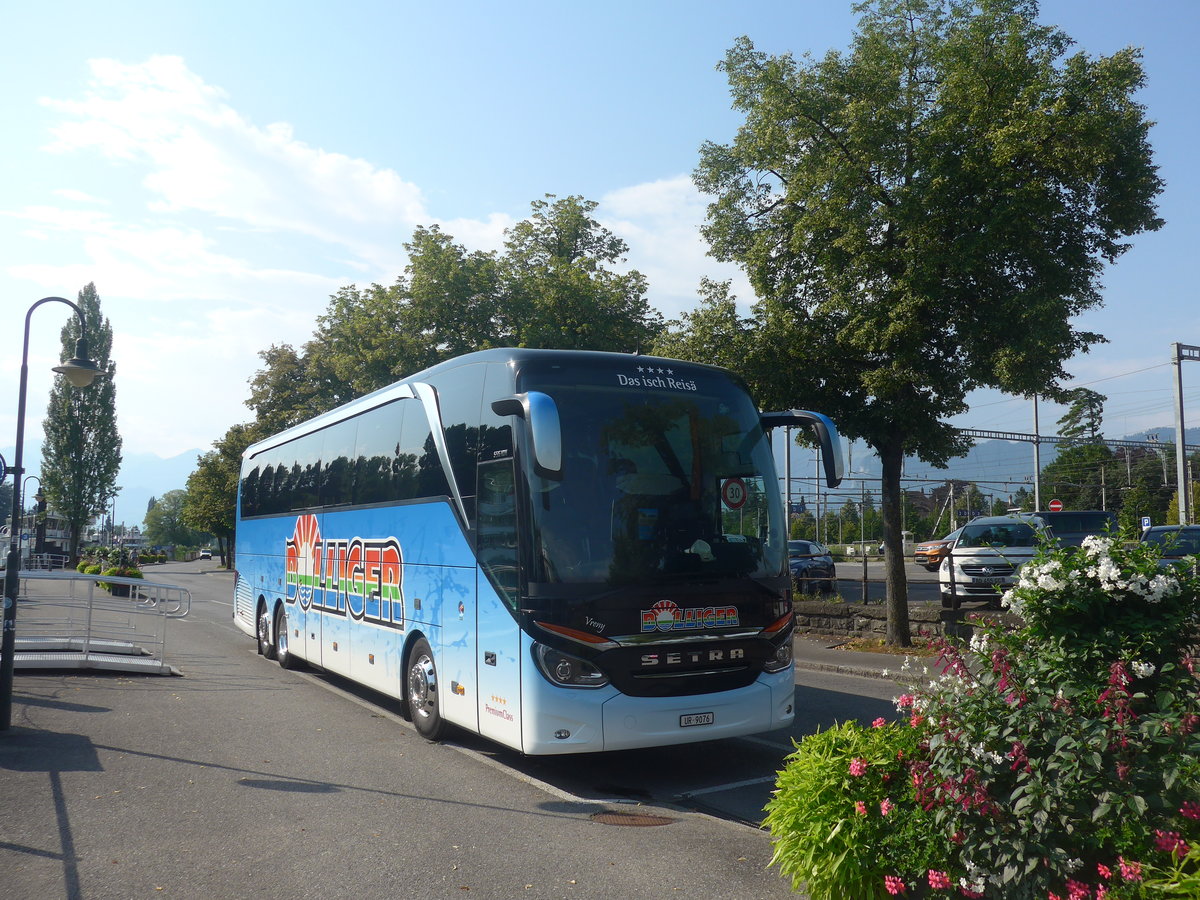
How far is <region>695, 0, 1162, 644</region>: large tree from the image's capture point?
1288cm

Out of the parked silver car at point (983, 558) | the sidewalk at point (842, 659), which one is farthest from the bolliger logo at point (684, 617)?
the parked silver car at point (983, 558)

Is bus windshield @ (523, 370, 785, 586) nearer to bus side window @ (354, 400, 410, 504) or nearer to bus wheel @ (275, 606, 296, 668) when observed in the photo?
bus side window @ (354, 400, 410, 504)

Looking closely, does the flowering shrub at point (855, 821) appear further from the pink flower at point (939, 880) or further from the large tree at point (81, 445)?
the large tree at point (81, 445)

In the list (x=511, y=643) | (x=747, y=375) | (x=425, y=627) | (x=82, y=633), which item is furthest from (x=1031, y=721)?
(x=82, y=633)

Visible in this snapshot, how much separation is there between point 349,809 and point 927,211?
11.0m

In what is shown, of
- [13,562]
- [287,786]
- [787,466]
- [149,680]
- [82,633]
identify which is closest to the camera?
[287,786]

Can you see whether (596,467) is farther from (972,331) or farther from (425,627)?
(972,331)

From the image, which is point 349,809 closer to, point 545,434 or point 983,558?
point 545,434

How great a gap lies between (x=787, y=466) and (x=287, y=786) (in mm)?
31514

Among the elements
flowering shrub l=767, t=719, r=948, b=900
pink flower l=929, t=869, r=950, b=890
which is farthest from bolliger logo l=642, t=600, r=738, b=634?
pink flower l=929, t=869, r=950, b=890

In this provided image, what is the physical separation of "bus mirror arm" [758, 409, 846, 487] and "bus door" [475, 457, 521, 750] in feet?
8.61

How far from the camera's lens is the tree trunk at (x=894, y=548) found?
15781 mm

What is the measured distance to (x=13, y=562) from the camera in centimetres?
935

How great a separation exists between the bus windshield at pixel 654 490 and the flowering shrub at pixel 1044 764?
2851mm
